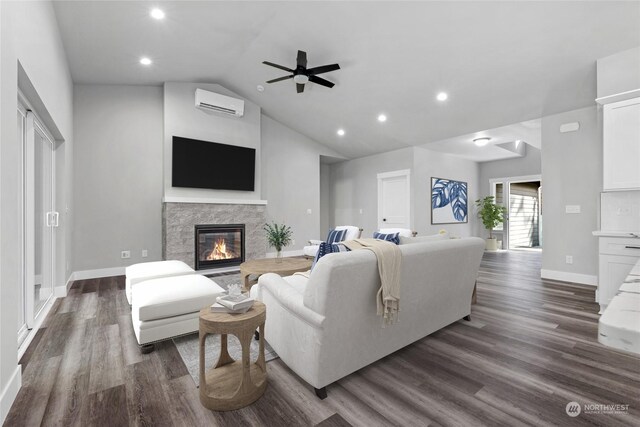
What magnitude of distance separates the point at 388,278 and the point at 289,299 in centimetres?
64

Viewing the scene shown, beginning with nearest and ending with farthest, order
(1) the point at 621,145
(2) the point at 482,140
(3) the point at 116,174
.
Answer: (1) the point at 621,145 → (3) the point at 116,174 → (2) the point at 482,140

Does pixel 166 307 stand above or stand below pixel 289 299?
below

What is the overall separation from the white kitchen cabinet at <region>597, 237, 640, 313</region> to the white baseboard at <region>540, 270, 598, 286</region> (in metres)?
1.26

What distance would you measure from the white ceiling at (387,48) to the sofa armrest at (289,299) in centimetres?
321

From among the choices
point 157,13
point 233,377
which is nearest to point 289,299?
point 233,377

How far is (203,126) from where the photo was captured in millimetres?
5375

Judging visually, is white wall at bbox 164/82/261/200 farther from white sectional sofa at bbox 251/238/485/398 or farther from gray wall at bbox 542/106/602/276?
gray wall at bbox 542/106/602/276

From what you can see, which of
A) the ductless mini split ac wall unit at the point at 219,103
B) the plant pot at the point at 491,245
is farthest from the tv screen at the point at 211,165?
the plant pot at the point at 491,245

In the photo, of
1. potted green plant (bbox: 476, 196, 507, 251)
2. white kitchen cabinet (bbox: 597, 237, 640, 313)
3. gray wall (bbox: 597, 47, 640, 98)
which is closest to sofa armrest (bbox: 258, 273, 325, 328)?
white kitchen cabinet (bbox: 597, 237, 640, 313)

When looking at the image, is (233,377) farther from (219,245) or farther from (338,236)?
(219,245)

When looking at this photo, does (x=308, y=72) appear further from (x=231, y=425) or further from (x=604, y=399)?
(x=604, y=399)

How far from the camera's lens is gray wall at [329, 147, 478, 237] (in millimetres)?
6723

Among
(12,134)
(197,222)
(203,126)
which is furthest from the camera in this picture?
(203,126)

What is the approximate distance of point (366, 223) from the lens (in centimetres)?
773
